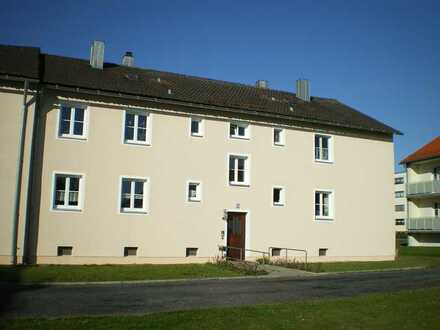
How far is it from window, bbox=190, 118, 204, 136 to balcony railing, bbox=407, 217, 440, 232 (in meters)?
24.4

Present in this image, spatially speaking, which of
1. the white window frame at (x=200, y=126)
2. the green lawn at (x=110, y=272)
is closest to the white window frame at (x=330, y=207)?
the white window frame at (x=200, y=126)

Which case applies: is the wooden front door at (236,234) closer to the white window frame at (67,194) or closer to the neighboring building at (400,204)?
the white window frame at (67,194)

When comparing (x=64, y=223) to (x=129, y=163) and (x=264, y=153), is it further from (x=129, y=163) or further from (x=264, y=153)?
(x=264, y=153)

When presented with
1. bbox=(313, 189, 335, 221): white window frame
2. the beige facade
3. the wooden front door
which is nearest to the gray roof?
the beige facade

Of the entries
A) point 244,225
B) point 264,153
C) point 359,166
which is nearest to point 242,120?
point 264,153

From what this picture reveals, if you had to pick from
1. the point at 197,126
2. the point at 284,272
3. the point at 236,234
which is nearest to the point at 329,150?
the point at 236,234

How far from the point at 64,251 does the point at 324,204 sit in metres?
13.7

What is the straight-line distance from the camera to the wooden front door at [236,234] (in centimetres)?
2367

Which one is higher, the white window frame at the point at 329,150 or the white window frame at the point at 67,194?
the white window frame at the point at 329,150

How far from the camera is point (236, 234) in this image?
23.8 meters

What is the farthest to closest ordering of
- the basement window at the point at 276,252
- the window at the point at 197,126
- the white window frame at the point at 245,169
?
1. the basement window at the point at 276,252
2. the white window frame at the point at 245,169
3. the window at the point at 197,126

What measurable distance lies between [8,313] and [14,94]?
12788 mm

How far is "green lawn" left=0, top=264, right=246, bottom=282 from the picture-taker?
1555 cm

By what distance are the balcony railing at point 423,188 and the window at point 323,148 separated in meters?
16.6
